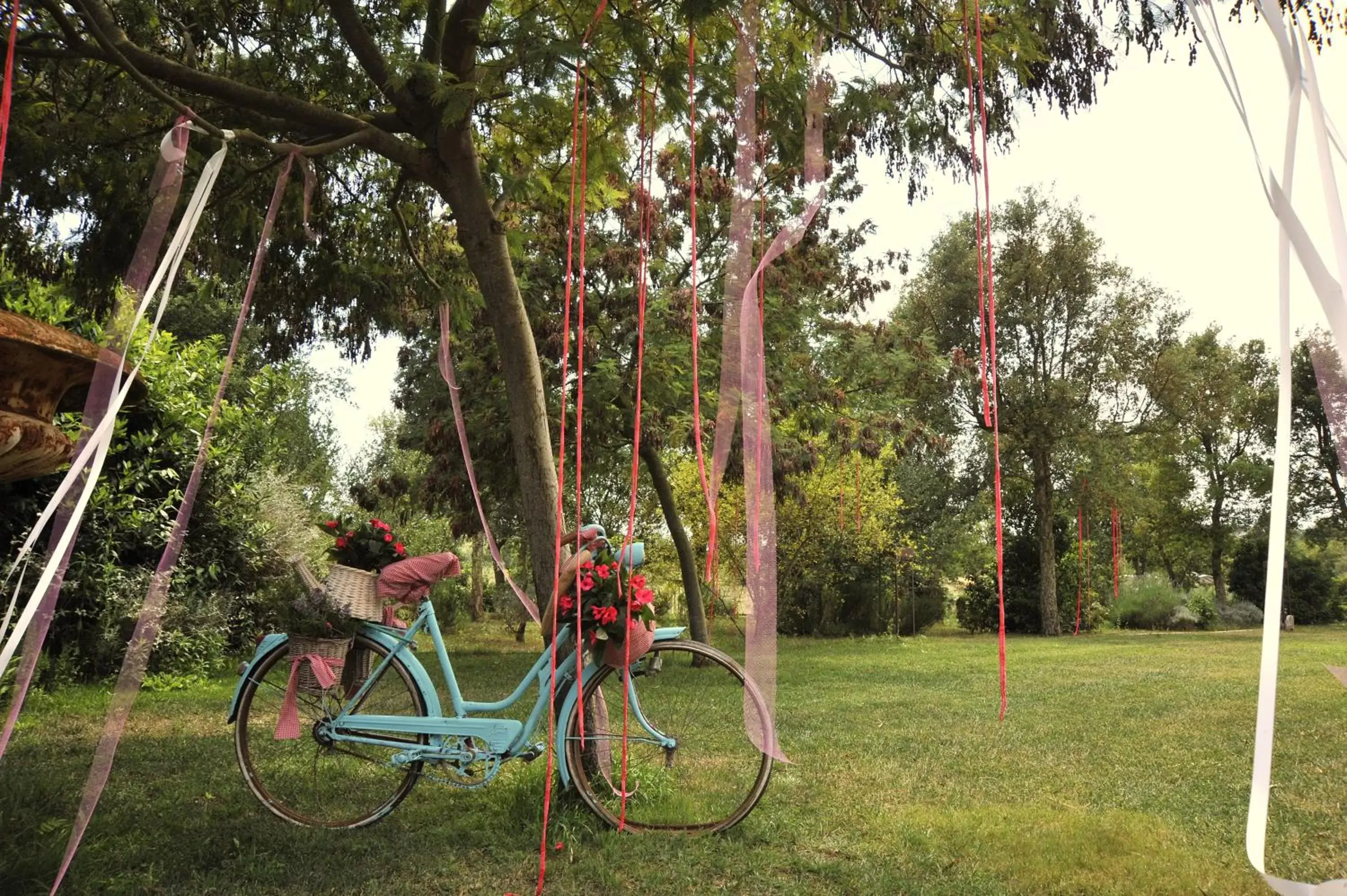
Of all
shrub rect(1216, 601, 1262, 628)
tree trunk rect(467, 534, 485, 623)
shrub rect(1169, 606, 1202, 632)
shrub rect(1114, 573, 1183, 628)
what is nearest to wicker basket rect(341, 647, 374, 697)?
tree trunk rect(467, 534, 485, 623)

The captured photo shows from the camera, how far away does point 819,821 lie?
3721mm

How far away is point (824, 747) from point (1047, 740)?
53.5 inches

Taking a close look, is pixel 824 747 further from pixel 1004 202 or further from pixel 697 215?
pixel 1004 202

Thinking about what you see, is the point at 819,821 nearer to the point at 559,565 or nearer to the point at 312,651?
the point at 559,565

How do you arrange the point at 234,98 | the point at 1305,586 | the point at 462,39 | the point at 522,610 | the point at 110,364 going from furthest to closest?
1. the point at 1305,586
2. the point at 522,610
3. the point at 462,39
4. the point at 234,98
5. the point at 110,364

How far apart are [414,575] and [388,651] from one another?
0.98 ft

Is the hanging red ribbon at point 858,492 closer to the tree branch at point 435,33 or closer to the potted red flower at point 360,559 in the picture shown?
the tree branch at point 435,33

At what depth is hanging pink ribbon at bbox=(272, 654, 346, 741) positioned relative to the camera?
11.4ft

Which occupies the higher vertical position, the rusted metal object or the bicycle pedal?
the rusted metal object

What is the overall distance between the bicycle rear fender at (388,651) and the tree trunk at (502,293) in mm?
796

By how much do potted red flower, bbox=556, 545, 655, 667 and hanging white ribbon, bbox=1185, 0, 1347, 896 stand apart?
2081mm

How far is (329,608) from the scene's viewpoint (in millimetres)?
3580

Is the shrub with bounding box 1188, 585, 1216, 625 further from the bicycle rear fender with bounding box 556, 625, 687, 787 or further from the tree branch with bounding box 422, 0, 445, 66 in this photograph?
the tree branch with bounding box 422, 0, 445, 66

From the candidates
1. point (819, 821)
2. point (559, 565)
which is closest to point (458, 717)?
point (559, 565)
